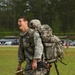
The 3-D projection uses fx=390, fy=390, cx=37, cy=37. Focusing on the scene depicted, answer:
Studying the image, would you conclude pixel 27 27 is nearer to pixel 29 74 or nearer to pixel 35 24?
pixel 35 24

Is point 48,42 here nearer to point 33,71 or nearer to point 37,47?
point 37,47

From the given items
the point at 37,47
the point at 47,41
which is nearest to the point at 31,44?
the point at 37,47

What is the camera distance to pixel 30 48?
713cm

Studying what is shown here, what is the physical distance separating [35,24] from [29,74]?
94 centimetres

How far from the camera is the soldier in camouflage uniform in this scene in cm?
695

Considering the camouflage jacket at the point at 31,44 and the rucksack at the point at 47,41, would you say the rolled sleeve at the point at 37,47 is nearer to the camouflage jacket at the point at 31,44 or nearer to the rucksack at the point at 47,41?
the camouflage jacket at the point at 31,44

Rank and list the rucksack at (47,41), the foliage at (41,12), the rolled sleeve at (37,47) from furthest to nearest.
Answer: the foliage at (41,12)
the rucksack at (47,41)
the rolled sleeve at (37,47)

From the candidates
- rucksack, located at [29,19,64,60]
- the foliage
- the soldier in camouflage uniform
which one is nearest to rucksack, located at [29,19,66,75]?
rucksack, located at [29,19,64,60]

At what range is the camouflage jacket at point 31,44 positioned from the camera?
695 cm

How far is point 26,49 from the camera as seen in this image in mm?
7195

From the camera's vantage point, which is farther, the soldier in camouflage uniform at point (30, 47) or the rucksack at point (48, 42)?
the rucksack at point (48, 42)

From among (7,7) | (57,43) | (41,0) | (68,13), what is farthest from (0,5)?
(57,43)

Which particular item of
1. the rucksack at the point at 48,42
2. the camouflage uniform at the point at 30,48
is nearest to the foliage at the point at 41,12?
the rucksack at the point at 48,42

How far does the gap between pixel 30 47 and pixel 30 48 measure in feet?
0.06
